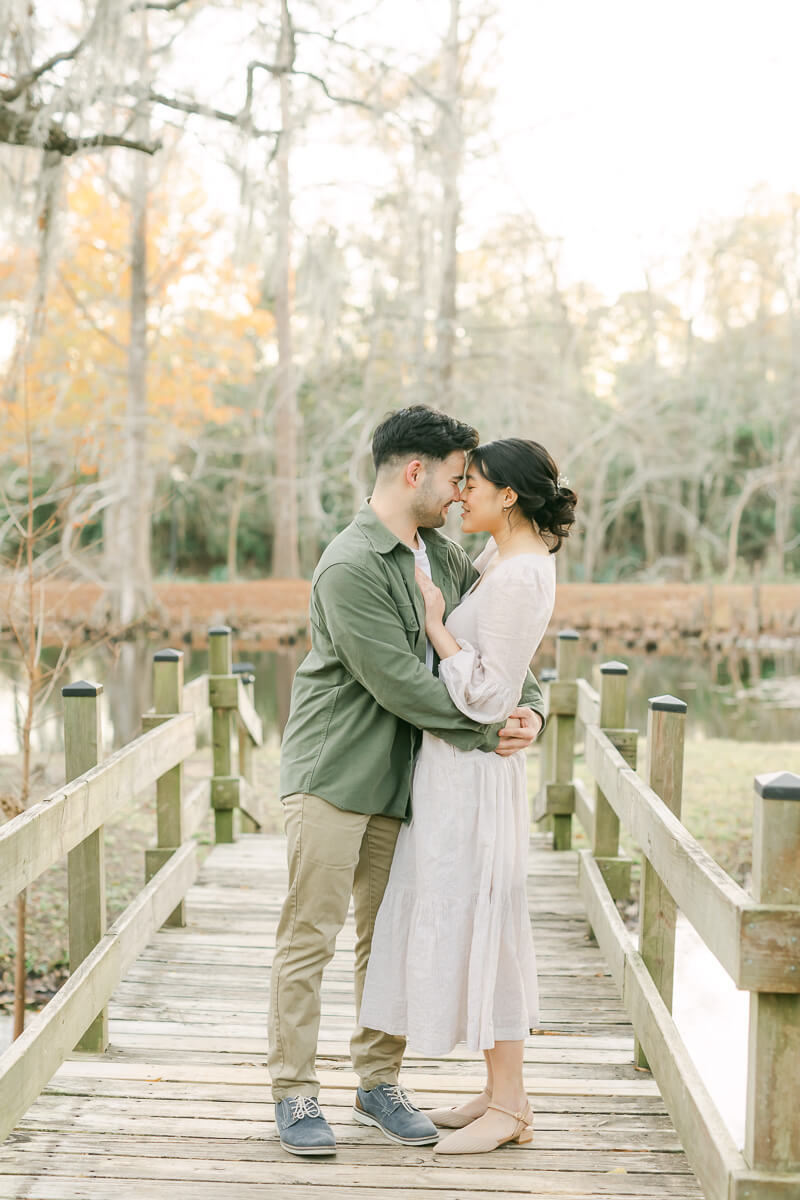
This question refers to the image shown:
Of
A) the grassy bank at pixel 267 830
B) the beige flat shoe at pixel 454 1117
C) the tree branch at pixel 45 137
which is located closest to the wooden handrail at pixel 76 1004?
the beige flat shoe at pixel 454 1117

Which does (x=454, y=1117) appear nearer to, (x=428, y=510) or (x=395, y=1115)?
(x=395, y=1115)

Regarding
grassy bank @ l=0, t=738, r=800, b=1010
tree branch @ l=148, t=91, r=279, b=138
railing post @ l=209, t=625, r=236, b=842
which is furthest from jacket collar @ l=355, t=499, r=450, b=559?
tree branch @ l=148, t=91, r=279, b=138

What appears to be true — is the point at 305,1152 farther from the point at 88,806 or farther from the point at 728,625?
the point at 728,625

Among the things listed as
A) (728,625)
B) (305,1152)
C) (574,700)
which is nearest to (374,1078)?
(305,1152)

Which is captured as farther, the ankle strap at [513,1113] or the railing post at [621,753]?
the railing post at [621,753]

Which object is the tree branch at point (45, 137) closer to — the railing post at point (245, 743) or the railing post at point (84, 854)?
the railing post at point (245, 743)

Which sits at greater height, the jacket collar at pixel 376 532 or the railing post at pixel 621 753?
the jacket collar at pixel 376 532

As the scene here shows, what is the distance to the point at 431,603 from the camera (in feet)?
10.1

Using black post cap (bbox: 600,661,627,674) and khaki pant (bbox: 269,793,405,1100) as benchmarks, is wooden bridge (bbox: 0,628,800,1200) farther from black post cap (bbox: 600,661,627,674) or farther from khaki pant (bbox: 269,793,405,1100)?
khaki pant (bbox: 269,793,405,1100)

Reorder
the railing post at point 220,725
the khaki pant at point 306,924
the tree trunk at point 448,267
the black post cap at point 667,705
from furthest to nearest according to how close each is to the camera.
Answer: the tree trunk at point 448,267
the railing post at point 220,725
the black post cap at point 667,705
the khaki pant at point 306,924

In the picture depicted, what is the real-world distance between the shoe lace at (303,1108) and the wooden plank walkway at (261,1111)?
0.30 ft

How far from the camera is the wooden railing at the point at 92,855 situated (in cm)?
274

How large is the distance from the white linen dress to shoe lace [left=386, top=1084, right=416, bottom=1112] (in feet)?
0.61

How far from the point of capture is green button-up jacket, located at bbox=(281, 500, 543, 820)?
293cm
